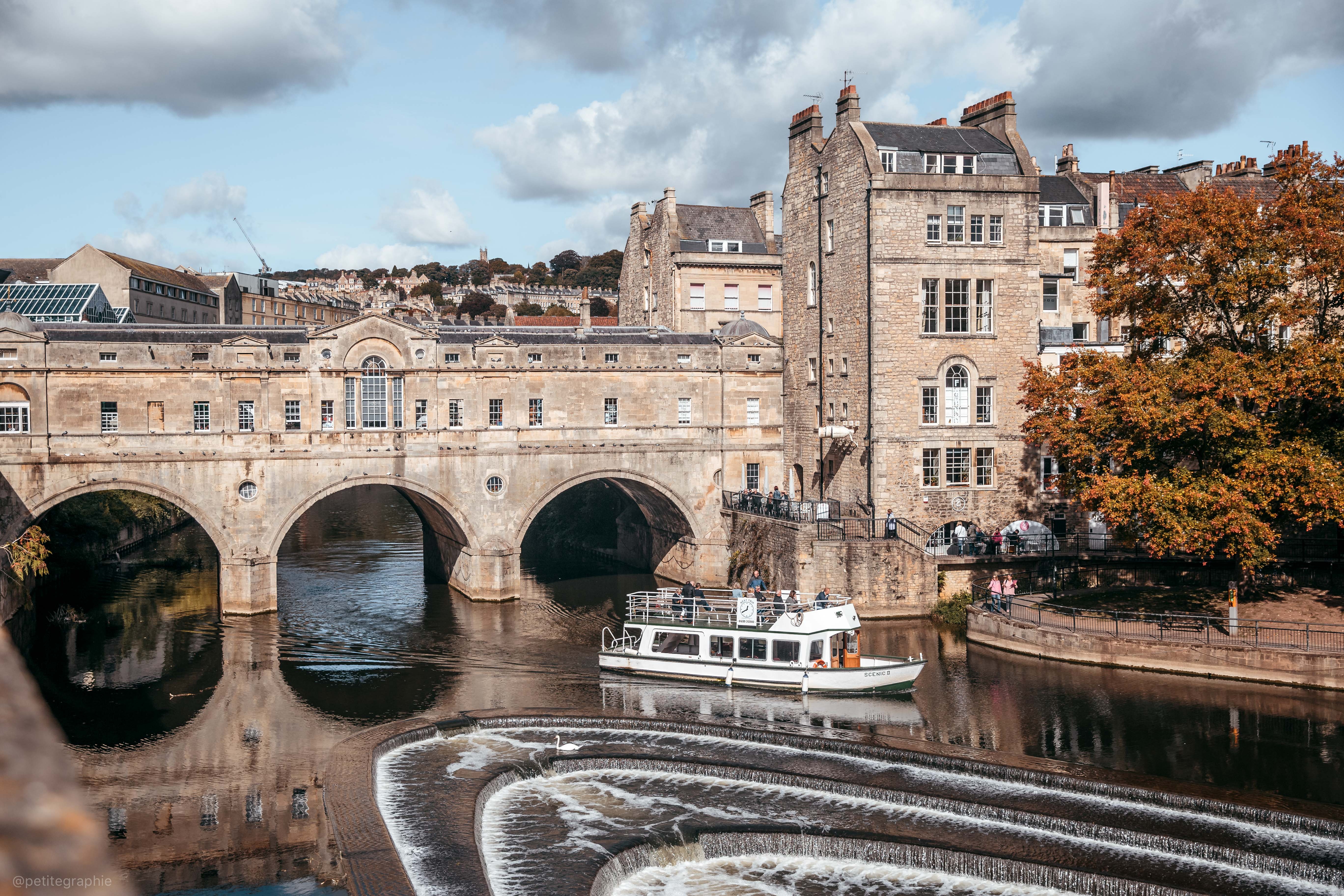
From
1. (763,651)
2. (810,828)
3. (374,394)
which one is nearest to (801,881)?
(810,828)

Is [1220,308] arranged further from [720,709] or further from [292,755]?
[292,755]

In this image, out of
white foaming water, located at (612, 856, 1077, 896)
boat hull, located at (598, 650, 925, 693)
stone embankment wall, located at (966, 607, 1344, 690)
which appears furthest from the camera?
boat hull, located at (598, 650, 925, 693)

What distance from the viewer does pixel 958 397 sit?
45.0m

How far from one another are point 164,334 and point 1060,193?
128 feet

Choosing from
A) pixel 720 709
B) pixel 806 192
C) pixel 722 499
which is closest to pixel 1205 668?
pixel 720 709

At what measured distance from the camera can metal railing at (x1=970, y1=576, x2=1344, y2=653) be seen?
3256cm

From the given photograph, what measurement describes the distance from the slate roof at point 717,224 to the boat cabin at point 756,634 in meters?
28.3

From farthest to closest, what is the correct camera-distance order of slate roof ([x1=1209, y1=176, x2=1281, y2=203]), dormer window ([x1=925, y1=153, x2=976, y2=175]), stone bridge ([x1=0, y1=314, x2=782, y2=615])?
slate roof ([x1=1209, y1=176, x2=1281, y2=203]) → dormer window ([x1=925, y1=153, x2=976, y2=175]) → stone bridge ([x1=0, y1=314, x2=782, y2=615])

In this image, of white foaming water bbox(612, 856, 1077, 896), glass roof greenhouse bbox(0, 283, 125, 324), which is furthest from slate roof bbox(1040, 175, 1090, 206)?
glass roof greenhouse bbox(0, 283, 125, 324)

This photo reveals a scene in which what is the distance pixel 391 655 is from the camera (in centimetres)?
3794

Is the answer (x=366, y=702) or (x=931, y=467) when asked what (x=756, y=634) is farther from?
(x=931, y=467)

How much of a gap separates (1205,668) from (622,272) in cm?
4377

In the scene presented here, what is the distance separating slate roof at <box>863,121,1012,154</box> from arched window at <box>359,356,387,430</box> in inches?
878

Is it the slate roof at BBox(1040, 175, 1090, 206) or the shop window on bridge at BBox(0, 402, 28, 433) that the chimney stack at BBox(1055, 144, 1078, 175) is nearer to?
the slate roof at BBox(1040, 175, 1090, 206)
